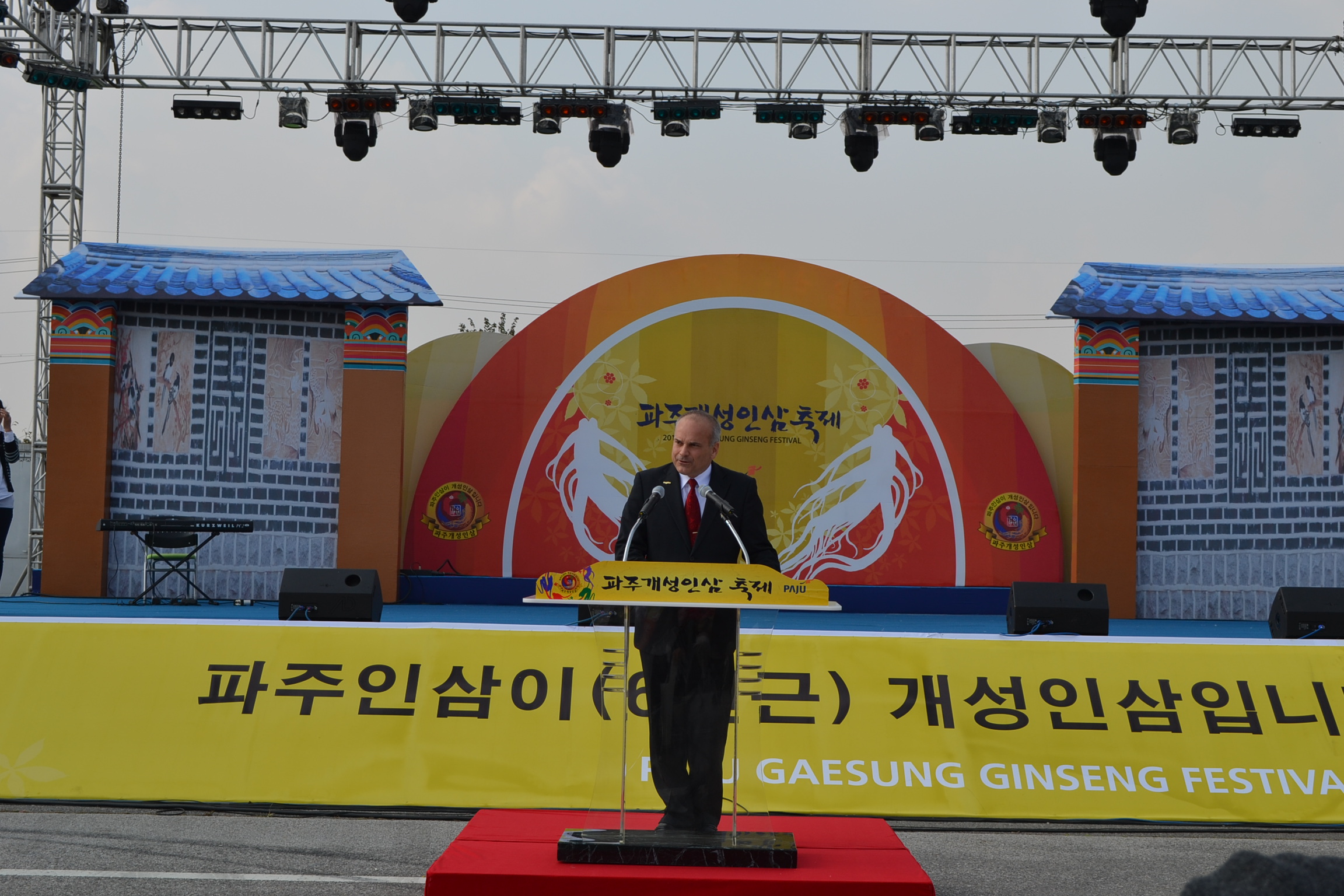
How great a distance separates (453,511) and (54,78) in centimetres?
581

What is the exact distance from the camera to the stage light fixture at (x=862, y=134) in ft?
38.1

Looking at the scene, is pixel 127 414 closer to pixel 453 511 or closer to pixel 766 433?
pixel 453 511

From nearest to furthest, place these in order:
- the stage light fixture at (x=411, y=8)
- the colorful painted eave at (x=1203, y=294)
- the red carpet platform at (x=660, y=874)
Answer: the red carpet platform at (x=660, y=874) → the stage light fixture at (x=411, y=8) → the colorful painted eave at (x=1203, y=294)

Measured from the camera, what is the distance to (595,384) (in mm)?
11898

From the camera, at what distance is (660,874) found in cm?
348

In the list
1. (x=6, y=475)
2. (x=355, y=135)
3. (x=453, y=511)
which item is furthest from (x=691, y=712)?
(x=355, y=135)

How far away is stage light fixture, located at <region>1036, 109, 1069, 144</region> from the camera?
11.7 metres

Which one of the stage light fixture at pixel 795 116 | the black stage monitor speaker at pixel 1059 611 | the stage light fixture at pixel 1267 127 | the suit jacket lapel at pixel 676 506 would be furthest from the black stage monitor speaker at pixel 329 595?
the stage light fixture at pixel 1267 127

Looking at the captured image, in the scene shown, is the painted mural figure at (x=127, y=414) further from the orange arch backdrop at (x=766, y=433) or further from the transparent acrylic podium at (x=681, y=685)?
the transparent acrylic podium at (x=681, y=685)

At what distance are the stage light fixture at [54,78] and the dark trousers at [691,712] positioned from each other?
1092cm

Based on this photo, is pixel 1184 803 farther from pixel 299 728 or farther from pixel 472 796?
pixel 299 728

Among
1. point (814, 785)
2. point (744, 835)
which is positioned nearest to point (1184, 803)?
point (814, 785)

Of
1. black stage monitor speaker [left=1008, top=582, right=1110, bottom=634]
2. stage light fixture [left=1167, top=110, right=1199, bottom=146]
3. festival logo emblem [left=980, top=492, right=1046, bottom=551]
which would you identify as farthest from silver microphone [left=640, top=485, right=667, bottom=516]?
stage light fixture [left=1167, top=110, right=1199, bottom=146]

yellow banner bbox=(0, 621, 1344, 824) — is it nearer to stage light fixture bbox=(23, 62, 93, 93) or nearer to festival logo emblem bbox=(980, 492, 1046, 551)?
festival logo emblem bbox=(980, 492, 1046, 551)
